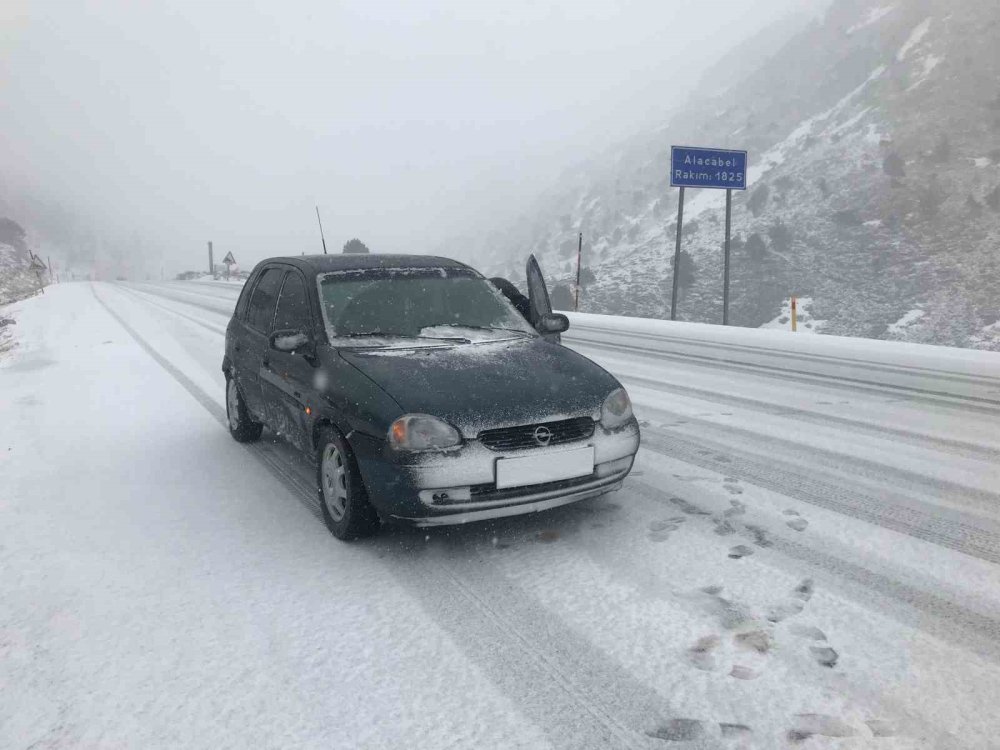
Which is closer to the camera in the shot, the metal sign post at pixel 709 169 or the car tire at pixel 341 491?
the car tire at pixel 341 491

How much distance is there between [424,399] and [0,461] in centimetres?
392

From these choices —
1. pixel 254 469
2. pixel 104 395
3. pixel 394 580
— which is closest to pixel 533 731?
pixel 394 580

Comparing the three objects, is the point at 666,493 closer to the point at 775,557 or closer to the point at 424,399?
the point at 775,557

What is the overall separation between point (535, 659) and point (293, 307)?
3107 mm

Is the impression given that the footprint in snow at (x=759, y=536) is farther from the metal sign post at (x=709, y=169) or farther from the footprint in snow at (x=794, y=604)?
the metal sign post at (x=709, y=169)

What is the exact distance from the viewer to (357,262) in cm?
502

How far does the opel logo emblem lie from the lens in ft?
11.7

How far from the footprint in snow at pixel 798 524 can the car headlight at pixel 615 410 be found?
1036 millimetres

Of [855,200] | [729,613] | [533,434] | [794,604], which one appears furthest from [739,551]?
[855,200]

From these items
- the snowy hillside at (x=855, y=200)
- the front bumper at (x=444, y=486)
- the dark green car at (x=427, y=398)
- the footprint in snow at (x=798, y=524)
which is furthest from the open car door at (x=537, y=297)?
the snowy hillside at (x=855, y=200)

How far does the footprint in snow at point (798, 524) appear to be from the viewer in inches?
153

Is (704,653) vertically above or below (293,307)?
below

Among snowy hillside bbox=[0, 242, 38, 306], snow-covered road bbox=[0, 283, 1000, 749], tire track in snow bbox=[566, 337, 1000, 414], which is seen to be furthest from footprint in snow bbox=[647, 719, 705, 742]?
snowy hillside bbox=[0, 242, 38, 306]

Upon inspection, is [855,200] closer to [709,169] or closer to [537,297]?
[709,169]
